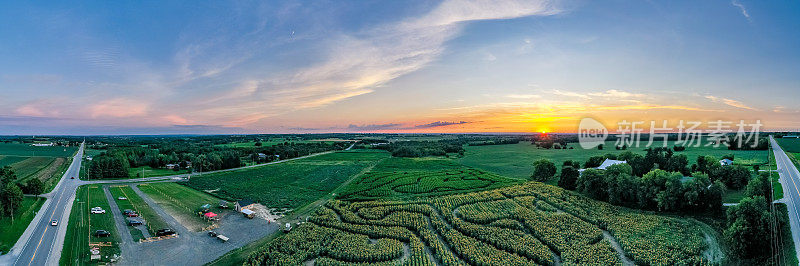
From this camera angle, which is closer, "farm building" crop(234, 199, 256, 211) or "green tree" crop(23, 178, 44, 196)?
"farm building" crop(234, 199, 256, 211)

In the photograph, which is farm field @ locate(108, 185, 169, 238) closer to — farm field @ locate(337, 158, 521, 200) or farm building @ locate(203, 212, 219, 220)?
farm building @ locate(203, 212, 219, 220)

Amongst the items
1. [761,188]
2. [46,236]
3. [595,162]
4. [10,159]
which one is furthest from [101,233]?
[10,159]

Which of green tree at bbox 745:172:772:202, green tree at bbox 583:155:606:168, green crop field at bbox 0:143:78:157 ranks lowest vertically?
green tree at bbox 583:155:606:168

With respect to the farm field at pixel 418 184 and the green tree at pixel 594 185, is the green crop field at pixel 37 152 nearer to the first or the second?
the farm field at pixel 418 184

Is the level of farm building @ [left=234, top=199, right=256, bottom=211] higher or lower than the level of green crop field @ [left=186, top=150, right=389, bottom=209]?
higher

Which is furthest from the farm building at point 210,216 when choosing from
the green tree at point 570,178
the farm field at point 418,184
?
the green tree at point 570,178

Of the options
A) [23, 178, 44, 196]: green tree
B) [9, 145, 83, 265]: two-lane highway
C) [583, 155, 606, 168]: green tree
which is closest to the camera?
[9, 145, 83, 265]: two-lane highway

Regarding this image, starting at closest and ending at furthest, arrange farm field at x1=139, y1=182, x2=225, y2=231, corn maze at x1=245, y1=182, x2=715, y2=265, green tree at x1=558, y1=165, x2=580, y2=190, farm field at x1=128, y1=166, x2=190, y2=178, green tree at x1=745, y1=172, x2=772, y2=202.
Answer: corn maze at x1=245, y1=182, x2=715, y2=265 < green tree at x1=745, y1=172, x2=772, y2=202 < farm field at x1=139, y1=182, x2=225, y2=231 < green tree at x1=558, y1=165, x2=580, y2=190 < farm field at x1=128, y1=166, x2=190, y2=178

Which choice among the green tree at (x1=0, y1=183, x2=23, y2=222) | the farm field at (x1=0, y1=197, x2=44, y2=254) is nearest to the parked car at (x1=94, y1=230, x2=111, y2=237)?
the farm field at (x1=0, y1=197, x2=44, y2=254)
